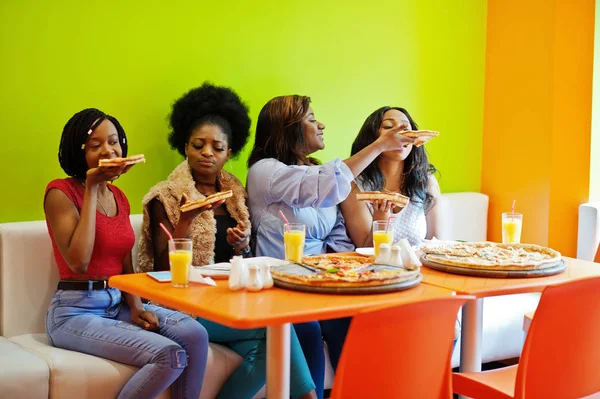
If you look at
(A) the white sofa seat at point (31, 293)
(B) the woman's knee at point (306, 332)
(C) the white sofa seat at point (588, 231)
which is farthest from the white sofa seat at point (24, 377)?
(C) the white sofa seat at point (588, 231)

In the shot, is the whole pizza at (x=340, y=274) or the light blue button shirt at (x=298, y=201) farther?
the light blue button shirt at (x=298, y=201)

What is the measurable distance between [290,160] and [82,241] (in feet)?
3.94

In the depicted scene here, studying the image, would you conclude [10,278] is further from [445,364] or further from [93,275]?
[445,364]

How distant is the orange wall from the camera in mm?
4496

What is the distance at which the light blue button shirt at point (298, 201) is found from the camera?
3410mm

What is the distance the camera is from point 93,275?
2.92 m

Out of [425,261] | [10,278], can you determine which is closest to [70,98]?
[10,278]

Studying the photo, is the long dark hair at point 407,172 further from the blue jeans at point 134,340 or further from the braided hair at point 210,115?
the blue jeans at point 134,340

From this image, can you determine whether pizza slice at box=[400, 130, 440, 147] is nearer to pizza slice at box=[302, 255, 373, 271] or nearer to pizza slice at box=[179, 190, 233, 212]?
pizza slice at box=[302, 255, 373, 271]

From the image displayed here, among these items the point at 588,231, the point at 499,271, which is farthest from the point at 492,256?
the point at 588,231

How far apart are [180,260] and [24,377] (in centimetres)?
69

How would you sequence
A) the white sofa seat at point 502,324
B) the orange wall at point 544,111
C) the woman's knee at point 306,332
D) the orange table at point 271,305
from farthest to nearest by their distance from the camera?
the orange wall at point 544,111, the white sofa seat at point 502,324, the woman's knee at point 306,332, the orange table at point 271,305

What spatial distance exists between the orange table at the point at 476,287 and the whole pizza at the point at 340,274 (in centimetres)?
17

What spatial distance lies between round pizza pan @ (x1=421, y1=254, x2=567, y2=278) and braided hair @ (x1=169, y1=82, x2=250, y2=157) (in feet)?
4.18
